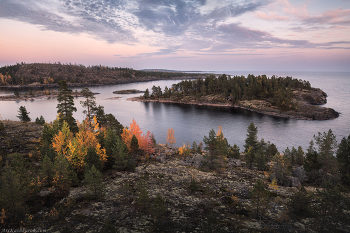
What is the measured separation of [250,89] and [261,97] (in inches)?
478

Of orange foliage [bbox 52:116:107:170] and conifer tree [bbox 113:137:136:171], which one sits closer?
orange foliage [bbox 52:116:107:170]

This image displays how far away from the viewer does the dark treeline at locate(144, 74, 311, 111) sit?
126 metres

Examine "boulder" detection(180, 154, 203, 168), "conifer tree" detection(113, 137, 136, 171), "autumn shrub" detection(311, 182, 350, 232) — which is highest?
"autumn shrub" detection(311, 182, 350, 232)

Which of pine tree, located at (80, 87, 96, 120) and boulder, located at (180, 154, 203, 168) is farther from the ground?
pine tree, located at (80, 87, 96, 120)

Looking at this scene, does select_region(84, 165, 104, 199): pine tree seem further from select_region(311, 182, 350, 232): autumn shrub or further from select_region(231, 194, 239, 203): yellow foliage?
select_region(311, 182, 350, 232): autumn shrub

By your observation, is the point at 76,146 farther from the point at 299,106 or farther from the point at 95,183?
the point at 299,106

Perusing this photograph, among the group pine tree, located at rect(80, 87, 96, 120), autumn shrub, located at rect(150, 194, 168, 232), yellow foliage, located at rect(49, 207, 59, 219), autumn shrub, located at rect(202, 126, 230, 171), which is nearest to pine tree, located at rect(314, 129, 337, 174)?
autumn shrub, located at rect(202, 126, 230, 171)

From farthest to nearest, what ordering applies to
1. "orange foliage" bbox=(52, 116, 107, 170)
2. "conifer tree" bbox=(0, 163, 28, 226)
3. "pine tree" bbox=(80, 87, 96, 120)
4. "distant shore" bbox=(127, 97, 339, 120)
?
"distant shore" bbox=(127, 97, 339, 120) → "pine tree" bbox=(80, 87, 96, 120) → "orange foliage" bbox=(52, 116, 107, 170) → "conifer tree" bbox=(0, 163, 28, 226)

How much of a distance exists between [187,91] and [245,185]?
16655 cm

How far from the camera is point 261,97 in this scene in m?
149

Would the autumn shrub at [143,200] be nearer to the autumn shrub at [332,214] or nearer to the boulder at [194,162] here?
the autumn shrub at [332,214]

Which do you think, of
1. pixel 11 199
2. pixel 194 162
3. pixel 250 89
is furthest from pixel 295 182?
pixel 250 89

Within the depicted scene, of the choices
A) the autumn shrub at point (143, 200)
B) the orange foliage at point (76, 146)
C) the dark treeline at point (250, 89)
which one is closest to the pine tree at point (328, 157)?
the autumn shrub at point (143, 200)

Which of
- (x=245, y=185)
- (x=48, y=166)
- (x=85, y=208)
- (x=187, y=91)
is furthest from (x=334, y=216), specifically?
(x=187, y=91)
